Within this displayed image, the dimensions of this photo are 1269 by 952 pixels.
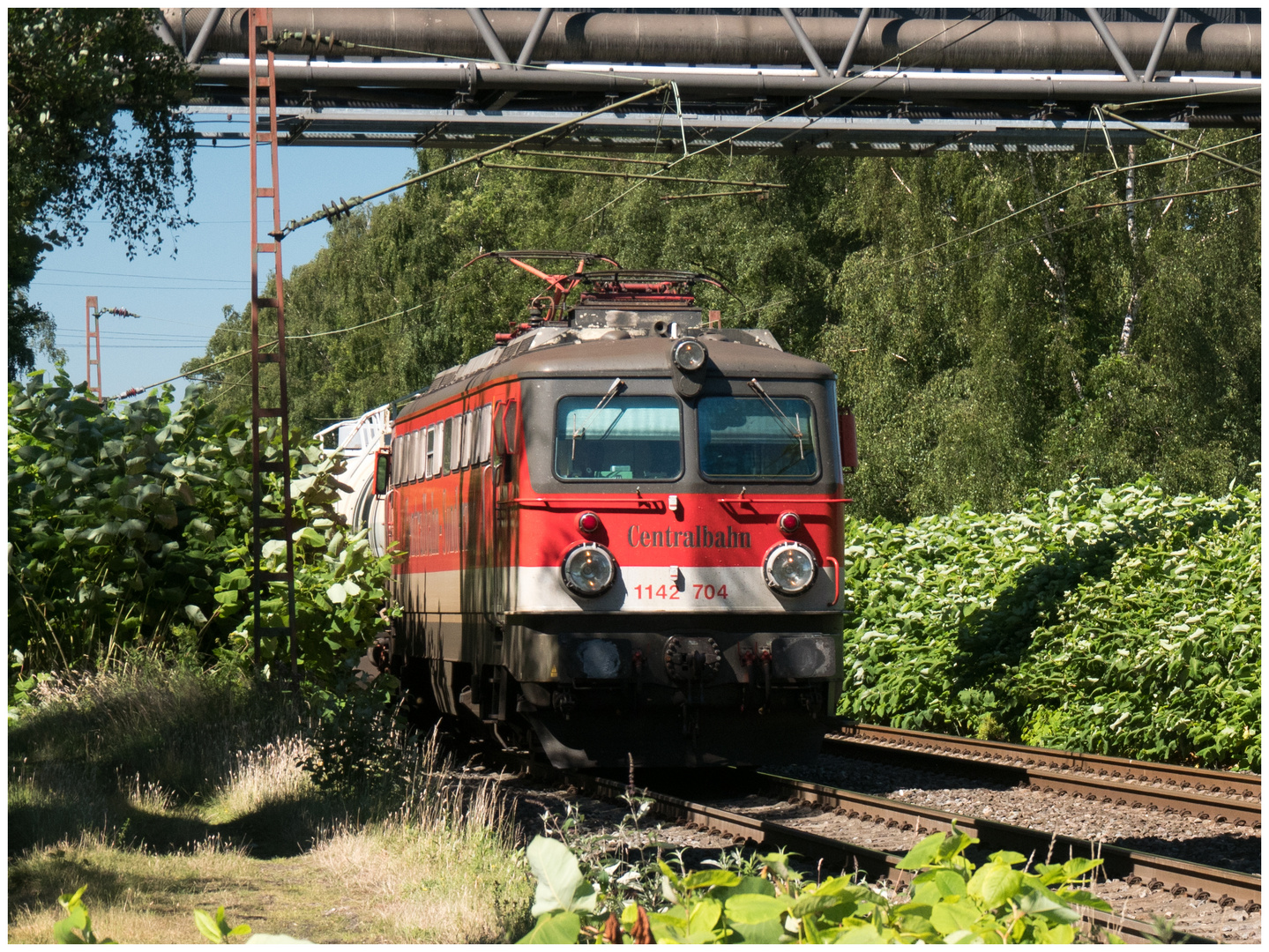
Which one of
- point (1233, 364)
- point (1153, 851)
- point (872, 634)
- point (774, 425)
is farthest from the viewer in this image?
point (1233, 364)

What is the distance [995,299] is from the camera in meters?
Result: 25.5

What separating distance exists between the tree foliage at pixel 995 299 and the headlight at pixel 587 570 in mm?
9458

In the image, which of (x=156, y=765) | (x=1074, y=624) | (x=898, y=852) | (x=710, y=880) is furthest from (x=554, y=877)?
(x=1074, y=624)

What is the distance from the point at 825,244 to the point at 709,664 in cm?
2711

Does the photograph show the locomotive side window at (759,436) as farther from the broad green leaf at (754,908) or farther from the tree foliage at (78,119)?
the broad green leaf at (754,908)

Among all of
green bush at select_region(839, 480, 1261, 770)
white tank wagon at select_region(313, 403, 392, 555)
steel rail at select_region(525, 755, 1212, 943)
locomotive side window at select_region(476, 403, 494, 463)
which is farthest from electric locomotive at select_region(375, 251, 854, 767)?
white tank wagon at select_region(313, 403, 392, 555)

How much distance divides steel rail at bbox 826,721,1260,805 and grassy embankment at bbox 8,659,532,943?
16.7ft

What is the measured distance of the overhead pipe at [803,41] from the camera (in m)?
14.6

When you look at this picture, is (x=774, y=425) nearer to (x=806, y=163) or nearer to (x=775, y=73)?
(x=775, y=73)

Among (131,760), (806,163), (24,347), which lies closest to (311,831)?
(131,760)

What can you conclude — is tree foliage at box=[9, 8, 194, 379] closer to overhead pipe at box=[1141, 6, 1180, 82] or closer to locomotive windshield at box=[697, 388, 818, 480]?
locomotive windshield at box=[697, 388, 818, 480]

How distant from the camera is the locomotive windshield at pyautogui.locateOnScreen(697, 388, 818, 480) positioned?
36.8 feet

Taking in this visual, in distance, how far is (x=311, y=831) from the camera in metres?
8.61

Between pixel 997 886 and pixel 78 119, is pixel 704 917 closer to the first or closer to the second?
pixel 997 886
